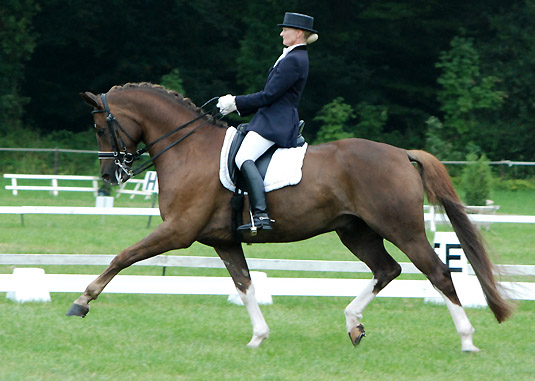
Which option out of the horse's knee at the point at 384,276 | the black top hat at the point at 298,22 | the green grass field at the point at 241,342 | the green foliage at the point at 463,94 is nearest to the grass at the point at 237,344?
the green grass field at the point at 241,342

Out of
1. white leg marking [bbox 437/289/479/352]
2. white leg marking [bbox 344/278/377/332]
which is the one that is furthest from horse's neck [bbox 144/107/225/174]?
white leg marking [bbox 437/289/479/352]

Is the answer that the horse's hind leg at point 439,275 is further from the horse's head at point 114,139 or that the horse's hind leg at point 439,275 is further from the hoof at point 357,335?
the horse's head at point 114,139

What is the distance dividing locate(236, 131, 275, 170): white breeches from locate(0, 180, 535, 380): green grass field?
4.53 ft

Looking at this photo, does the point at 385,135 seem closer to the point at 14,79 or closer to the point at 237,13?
the point at 237,13

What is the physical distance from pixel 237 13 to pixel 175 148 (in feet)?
80.2

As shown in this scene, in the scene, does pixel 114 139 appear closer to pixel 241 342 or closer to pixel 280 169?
pixel 280 169

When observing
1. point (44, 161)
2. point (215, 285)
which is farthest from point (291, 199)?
point (44, 161)

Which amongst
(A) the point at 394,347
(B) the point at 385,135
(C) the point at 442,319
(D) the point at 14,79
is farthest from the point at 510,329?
(D) the point at 14,79

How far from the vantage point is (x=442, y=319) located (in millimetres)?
7570

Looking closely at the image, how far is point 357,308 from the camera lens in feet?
21.5

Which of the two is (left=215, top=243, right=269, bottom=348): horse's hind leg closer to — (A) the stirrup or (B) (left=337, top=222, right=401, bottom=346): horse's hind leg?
(A) the stirrup

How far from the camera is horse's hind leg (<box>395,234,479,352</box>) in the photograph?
6.22 m

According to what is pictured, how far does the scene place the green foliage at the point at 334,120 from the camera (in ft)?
86.4

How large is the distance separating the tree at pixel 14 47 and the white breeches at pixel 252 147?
22.5 m
